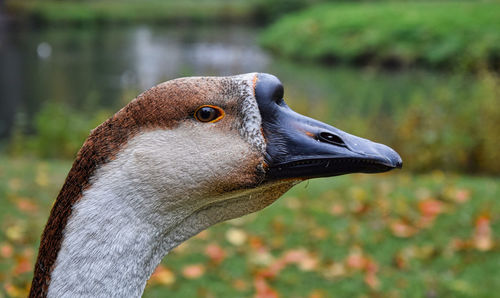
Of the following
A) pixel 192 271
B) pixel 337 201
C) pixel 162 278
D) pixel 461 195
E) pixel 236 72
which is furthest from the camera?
pixel 236 72

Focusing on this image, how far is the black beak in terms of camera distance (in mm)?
1346

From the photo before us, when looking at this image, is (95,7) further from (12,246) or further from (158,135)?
(158,135)

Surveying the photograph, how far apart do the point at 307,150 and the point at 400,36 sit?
2315cm

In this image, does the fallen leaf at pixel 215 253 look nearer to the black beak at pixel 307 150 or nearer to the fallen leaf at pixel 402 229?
the fallen leaf at pixel 402 229

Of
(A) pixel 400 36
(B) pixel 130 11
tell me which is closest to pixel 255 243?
(A) pixel 400 36

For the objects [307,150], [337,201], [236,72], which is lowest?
[236,72]

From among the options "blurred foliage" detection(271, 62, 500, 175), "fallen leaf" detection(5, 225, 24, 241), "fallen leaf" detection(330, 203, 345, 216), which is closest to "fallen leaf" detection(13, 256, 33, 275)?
"fallen leaf" detection(5, 225, 24, 241)

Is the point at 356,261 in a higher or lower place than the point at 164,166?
lower

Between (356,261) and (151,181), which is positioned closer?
(151,181)

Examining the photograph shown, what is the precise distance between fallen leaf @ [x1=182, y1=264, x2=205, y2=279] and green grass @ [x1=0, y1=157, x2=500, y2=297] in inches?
0.4

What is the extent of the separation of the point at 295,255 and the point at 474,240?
1527 mm

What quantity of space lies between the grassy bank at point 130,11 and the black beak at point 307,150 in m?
34.0

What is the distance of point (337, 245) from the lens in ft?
13.8

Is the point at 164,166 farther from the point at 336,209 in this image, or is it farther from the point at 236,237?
the point at 336,209
